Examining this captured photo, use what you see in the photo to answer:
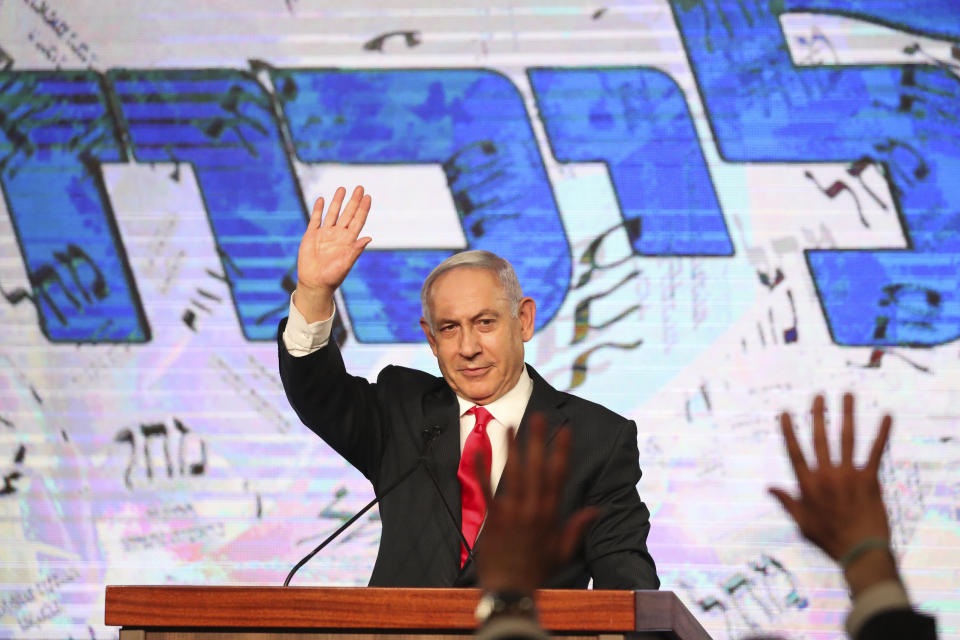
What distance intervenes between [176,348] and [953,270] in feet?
8.23

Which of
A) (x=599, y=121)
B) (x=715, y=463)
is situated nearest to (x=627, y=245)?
(x=599, y=121)

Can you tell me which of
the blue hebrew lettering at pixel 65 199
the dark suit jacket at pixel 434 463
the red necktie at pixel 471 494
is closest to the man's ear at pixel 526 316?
the dark suit jacket at pixel 434 463

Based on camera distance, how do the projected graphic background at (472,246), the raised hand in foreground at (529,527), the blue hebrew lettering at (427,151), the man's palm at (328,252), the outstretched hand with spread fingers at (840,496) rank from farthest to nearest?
the blue hebrew lettering at (427,151) < the projected graphic background at (472,246) < the man's palm at (328,252) < the outstretched hand with spread fingers at (840,496) < the raised hand in foreground at (529,527)

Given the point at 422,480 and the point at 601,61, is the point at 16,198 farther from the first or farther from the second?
the point at 422,480

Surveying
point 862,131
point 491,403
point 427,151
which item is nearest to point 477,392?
point 491,403

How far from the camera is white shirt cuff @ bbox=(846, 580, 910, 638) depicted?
109 centimetres

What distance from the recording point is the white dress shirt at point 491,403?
7.63 ft

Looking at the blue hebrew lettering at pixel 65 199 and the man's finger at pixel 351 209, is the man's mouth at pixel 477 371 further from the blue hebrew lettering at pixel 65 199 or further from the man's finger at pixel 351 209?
the blue hebrew lettering at pixel 65 199

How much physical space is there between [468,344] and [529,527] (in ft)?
4.89

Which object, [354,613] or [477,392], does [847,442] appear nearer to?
[354,613]

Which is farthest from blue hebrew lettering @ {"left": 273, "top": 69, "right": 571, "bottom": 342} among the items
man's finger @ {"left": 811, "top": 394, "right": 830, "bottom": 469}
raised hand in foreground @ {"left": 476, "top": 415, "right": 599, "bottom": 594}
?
raised hand in foreground @ {"left": 476, "top": 415, "right": 599, "bottom": 594}

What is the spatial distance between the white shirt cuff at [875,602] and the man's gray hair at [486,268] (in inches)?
60.9

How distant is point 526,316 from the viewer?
268 centimetres

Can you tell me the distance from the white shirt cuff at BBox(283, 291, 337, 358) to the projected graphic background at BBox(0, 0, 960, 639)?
1592mm
